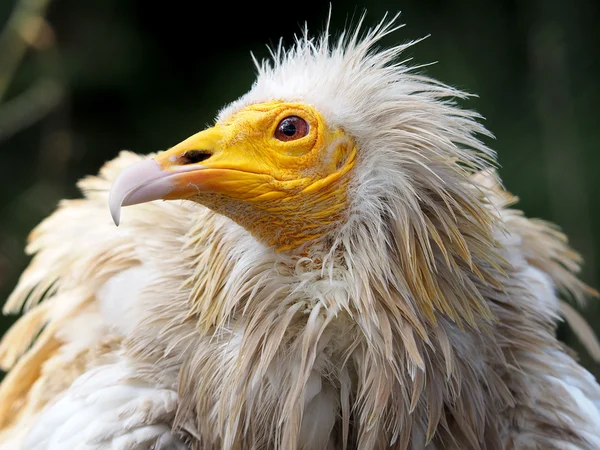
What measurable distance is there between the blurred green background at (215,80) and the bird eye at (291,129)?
2623 mm

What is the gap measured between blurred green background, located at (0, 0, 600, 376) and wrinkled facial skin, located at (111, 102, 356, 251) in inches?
103

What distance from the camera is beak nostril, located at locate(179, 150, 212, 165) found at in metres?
1.79

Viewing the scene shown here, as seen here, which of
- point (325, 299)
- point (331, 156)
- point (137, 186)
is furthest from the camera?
point (331, 156)

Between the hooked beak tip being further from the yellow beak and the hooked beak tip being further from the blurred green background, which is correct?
the blurred green background

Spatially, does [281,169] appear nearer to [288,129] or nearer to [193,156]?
[288,129]

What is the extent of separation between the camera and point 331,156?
1.90 meters

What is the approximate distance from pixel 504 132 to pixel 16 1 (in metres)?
3.16

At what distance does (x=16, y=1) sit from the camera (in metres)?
4.92

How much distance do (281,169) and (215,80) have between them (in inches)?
134

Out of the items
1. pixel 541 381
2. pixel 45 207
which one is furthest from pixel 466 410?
pixel 45 207

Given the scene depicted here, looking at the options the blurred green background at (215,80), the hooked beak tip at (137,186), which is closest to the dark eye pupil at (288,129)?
the hooked beak tip at (137,186)

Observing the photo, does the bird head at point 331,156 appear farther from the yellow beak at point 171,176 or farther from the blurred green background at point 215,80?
the blurred green background at point 215,80

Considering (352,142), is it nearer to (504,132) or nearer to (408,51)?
(408,51)

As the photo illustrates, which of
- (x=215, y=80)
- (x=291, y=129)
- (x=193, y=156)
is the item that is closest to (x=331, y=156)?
(x=291, y=129)
